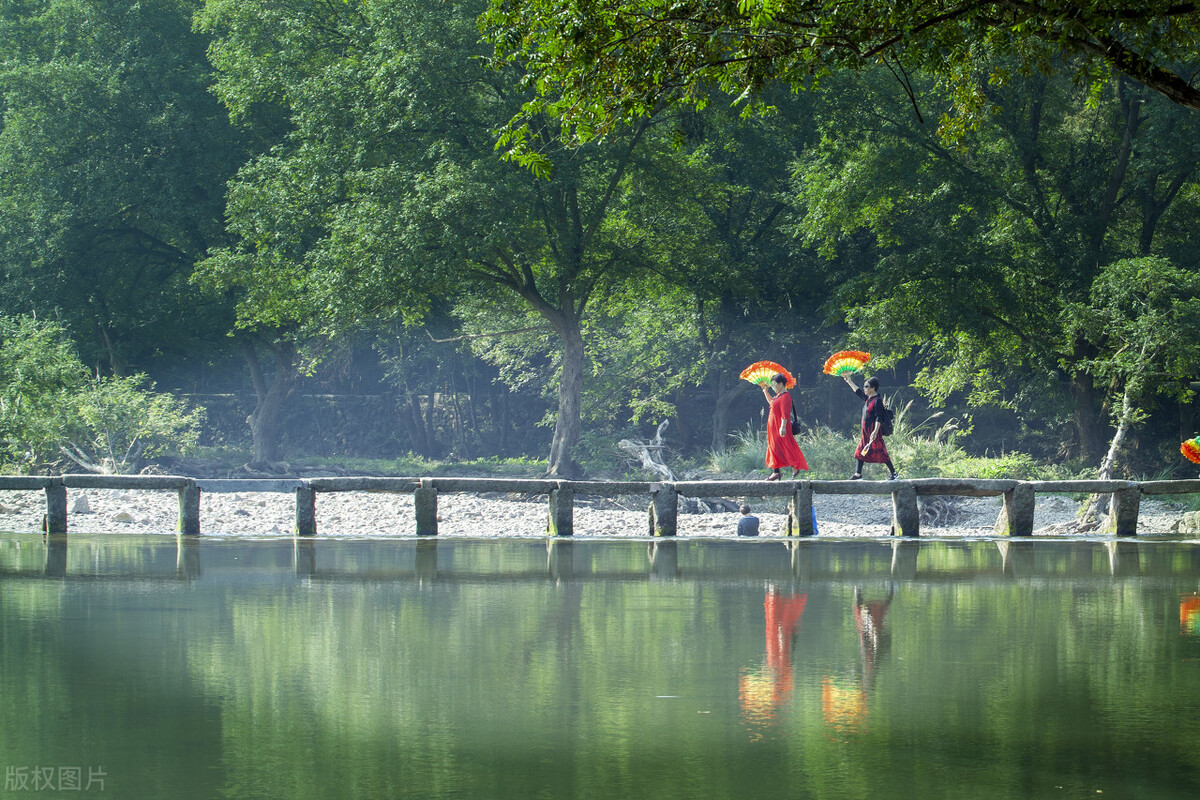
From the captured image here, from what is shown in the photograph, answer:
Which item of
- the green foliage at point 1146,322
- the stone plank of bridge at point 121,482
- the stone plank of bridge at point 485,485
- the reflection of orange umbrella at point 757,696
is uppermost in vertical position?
the green foliage at point 1146,322

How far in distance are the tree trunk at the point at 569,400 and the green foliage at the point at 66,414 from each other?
32.6 feet

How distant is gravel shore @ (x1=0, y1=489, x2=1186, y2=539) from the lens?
64.8 feet

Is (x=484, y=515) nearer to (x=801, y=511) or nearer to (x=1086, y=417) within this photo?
(x=801, y=511)

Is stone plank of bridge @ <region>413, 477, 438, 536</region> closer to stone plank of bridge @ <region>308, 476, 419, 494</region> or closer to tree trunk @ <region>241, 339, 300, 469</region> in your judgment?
stone plank of bridge @ <region>308, 476, 419, 494</region>

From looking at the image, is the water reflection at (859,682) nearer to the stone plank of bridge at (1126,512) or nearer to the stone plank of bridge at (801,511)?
the stone plank of bridge at (801,511)

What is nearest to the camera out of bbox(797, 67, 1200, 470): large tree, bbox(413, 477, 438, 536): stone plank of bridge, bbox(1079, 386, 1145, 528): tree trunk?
bbox(413, 477, 438, 536): stone plank of bridge

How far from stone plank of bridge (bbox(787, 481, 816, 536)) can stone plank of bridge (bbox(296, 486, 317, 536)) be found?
6582 mm

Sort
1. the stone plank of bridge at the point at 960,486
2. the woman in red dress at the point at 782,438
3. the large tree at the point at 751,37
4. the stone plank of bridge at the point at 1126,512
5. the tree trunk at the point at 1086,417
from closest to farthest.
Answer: the large tree at the point at 751,37 < the stone plank of bridge at the point at 960,486 < the stone plank of bridge at the point at 1126,512 < the woman in red dress at the point at 782,438 < the tree trunk at the point at 1086,417

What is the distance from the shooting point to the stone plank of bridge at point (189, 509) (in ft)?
51.9

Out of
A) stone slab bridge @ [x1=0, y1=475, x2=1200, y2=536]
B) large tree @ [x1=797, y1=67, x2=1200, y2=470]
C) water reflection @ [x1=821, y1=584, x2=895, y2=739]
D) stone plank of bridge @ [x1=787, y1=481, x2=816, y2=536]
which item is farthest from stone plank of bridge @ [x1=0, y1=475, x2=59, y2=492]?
large tree @ [x1=797, y1=67, x2=1200, y2=470]

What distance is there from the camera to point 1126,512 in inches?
640

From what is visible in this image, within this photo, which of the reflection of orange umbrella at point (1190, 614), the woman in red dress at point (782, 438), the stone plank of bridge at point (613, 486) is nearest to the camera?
the reflection of orange umbrella at point (1190, 614)

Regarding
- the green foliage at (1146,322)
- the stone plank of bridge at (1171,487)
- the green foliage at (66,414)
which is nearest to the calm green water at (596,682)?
the stone plank of bridge at (1171,487)

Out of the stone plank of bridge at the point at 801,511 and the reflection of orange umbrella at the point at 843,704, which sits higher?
the stone plank of bridge at the point at 801,511
